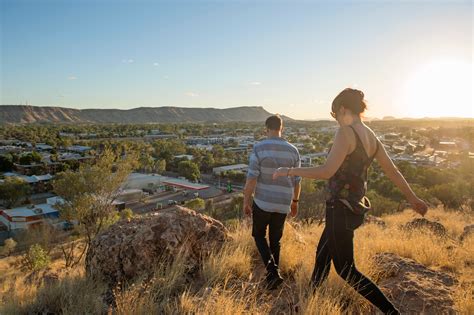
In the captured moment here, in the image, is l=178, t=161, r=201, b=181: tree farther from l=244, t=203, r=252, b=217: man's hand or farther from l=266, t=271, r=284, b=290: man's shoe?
l=266, t=271, r=284, b=290: man's shoe

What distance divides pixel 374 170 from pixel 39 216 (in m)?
25.7

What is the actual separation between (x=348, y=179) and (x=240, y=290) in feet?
4.88

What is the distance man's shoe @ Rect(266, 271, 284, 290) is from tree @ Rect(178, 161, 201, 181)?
1283 inches

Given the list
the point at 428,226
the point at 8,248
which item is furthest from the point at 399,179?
the point at 8,248

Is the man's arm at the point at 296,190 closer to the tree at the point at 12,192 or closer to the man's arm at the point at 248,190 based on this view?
the man's arm at the point at 248,190

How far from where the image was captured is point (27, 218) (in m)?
20.8

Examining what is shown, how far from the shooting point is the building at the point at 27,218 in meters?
20.6

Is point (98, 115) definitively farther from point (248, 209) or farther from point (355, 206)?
point (355, 206)

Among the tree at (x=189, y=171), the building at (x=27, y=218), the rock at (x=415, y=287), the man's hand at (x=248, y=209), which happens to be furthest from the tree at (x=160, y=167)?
the rock at (x=415, y=287)

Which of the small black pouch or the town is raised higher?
the small black pouch

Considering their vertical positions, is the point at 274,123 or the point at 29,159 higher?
the point at 274,123

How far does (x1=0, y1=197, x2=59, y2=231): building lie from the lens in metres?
20.6

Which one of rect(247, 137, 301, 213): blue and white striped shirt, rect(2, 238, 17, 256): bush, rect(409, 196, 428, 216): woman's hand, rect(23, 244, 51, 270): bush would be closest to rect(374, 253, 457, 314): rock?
rect(409, 196, 428, 216): woman's hand

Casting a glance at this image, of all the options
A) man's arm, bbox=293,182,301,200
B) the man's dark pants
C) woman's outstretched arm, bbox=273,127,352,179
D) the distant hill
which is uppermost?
the distant hill
